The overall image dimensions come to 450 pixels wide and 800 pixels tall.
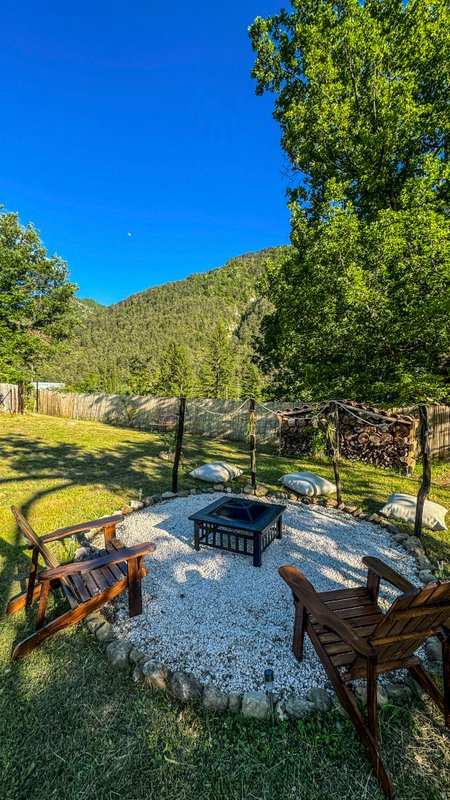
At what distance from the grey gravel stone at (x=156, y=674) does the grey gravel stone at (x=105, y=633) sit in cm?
44

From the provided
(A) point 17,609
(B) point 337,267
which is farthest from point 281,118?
(A) point 17,609

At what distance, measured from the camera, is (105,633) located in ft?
8.82

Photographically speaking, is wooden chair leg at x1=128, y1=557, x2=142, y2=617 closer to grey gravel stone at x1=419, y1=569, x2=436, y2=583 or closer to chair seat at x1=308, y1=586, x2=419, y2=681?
chair seat at x1=308, y1=586, x2=419, y2=681

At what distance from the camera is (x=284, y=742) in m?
1.92

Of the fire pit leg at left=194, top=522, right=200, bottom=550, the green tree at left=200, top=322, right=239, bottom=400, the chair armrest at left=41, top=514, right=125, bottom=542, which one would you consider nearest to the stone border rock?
the chair armrest at left=41, top=514, right=125, bottom=542

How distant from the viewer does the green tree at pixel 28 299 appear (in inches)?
705

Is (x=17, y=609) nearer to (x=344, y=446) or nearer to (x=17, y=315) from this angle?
(x=344, y=446)

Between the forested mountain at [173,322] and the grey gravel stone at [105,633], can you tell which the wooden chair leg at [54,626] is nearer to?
the grey gravel stone at [105,633]

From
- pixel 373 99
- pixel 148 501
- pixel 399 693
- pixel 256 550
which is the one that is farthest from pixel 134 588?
pixel 373 99

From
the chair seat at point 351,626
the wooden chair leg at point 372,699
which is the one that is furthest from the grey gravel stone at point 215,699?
the wooden chair leg at point 372,699

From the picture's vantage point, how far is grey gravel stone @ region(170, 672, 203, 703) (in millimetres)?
2174

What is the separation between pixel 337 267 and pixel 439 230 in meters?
2.23

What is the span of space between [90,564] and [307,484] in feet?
14.7

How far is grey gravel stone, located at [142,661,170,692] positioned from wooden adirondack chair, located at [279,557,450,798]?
997 mm
